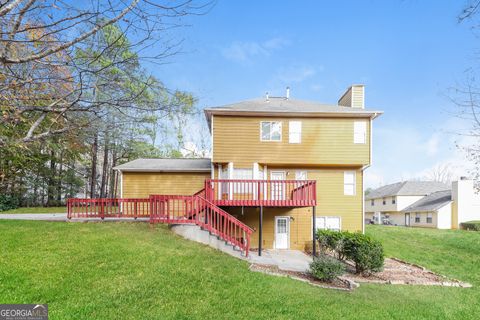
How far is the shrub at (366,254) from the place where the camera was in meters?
10.1

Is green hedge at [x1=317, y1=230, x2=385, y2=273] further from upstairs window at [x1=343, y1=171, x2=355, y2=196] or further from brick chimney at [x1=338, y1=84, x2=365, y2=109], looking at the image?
brick chimney at [x1=338, y1=84, x2=365, y2=109]

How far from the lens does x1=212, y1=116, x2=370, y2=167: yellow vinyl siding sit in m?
14.6

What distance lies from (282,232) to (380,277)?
580 centimetres

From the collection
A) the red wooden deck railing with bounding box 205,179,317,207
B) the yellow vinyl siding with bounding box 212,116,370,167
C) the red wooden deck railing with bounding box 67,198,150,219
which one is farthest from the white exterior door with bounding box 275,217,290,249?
the red wooden deck railing with bounding box 67,198,150,219

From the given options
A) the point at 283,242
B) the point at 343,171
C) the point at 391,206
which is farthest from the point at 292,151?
the point at 391,206

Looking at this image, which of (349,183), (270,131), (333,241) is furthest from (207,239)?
(349,183)

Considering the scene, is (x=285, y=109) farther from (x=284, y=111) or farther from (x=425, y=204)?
(x=425, y=204)

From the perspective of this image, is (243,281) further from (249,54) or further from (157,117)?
(249,54)

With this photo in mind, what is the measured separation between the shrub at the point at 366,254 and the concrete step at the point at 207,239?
3.92m

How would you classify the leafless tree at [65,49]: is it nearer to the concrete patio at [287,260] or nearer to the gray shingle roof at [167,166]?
the concrete patio at [287,260]

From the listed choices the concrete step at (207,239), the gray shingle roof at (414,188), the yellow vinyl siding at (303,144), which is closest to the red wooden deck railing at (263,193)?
the yellow vinyl siding at (303,144)

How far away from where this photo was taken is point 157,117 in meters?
5.16

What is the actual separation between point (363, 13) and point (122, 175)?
1424 cm

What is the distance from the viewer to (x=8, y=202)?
944 inches
